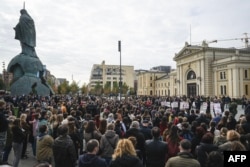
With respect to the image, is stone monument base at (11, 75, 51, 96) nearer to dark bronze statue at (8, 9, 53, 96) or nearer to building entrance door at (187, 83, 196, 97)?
dark bronze statue at (8, 9, 53, 96)

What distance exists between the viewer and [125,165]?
4633 millimetres

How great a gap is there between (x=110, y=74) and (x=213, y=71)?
100177 millimetres

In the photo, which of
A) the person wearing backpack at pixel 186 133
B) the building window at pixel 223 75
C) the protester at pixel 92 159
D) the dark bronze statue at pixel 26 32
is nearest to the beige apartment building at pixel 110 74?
the building window at pixel 223 75

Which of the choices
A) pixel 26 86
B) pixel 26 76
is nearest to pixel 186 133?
pixel 26 86

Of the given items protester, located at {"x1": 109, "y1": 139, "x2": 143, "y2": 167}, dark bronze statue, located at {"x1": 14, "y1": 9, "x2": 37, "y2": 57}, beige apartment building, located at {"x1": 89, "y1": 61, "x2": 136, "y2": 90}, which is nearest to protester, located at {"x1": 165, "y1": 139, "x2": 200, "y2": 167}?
protester, located at {"x1": 109, "y1": 139, "x2": 143, "y2": 167}

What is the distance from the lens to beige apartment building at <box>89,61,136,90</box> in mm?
154500

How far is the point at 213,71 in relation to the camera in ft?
193

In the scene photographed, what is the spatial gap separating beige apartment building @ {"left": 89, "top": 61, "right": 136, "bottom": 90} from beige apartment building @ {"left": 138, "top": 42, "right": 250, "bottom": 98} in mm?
87512

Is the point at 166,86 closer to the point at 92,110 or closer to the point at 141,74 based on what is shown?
the point at 141,74

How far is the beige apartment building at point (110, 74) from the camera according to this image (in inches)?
6083

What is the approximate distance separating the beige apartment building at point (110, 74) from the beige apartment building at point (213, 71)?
87512 millimetres

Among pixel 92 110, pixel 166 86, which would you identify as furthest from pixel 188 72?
pixel 92 110

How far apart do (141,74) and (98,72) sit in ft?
146

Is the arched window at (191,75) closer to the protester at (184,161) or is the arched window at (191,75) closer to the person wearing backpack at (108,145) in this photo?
the person wearing backpack at (108,145)
